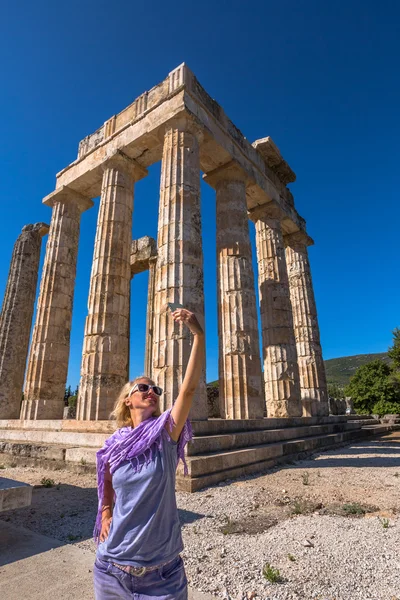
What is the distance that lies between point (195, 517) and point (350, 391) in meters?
30.2

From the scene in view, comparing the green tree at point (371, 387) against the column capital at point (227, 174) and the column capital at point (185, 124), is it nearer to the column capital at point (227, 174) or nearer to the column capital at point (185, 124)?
the column capital at point (227, 174)

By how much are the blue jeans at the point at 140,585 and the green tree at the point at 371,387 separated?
31655mm

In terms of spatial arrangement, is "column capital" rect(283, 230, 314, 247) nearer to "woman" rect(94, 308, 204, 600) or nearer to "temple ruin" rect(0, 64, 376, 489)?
"temple ruin" rect(0, 64, 376, 489)

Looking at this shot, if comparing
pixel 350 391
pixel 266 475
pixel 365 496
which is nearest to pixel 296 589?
pixel 365 496

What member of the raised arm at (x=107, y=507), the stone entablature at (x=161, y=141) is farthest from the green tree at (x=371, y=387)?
the raised arm at (x=107, y=507)

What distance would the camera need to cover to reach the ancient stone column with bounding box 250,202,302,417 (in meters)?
14.3

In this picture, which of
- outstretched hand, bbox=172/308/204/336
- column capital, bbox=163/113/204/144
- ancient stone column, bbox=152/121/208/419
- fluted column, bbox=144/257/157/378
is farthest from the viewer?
fluted column, bbox=144/257/157/378

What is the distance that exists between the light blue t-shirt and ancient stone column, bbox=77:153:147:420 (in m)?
9.76

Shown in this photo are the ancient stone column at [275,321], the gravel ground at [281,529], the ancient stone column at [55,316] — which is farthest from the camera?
the ancient stone column at [275,321]

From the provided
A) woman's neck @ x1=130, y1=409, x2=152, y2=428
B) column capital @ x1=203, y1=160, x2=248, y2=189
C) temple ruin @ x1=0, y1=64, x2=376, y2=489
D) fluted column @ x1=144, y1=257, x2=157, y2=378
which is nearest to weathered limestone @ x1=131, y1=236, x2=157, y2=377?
fluted column @ x1=144, y1=257, x2=157, y2=378

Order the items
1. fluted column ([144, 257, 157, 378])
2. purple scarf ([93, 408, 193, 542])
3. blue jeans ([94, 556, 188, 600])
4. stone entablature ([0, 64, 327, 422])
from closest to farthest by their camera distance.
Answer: blue jeans ([94, 556, 188, 600]), purple scarf ([93, 408, 193, 542]), stone entablature ([0, 64, 327, 422]), fluted column ([144, 257, 157, 378])

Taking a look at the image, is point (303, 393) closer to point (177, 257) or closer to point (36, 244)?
point (177, 257)

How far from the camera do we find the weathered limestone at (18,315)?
59.0 feet

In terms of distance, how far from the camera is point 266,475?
7707 millimetres
